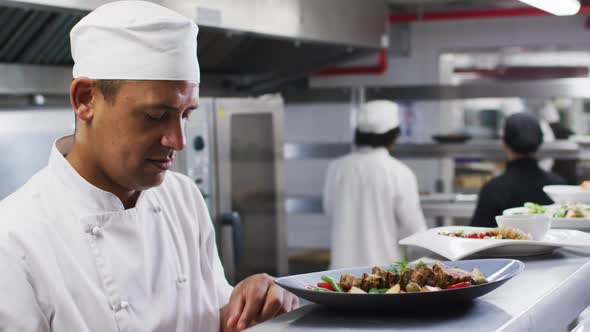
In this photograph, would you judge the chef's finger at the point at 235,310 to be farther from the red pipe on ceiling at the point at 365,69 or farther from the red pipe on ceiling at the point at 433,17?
the red pipe on ceiling at the point at 365,69

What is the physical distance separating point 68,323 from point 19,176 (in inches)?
72.9

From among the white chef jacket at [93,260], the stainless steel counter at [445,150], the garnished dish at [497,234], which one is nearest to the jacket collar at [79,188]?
the white chef jacket at [93,260]

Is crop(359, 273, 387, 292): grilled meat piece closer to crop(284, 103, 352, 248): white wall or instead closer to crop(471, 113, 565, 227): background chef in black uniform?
crop(471, 113, 565, 227): background chef in black uniform

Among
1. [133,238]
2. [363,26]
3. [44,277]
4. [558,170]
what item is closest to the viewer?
[44,277]

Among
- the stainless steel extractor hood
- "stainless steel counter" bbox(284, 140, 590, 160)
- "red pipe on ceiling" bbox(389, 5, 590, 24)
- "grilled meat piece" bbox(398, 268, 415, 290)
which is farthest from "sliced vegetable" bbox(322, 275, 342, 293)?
"red pipe on ceiling" bbox(389, 5, 590, 24)

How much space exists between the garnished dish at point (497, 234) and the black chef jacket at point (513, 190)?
184 centimetres

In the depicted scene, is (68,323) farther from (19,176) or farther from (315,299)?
A: (19,176)

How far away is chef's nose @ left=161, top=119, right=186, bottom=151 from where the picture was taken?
1.50 metres

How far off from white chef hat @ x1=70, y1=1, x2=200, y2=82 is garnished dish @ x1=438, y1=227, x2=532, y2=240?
824 mm

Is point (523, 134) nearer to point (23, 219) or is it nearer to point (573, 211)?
point (573, 211)

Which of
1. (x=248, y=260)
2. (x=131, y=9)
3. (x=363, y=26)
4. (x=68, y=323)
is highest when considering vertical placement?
(x=363, y=26)

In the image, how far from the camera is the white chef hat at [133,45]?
5.13ft

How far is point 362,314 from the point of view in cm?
135

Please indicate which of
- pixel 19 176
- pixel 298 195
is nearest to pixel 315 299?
pixel 19 176
